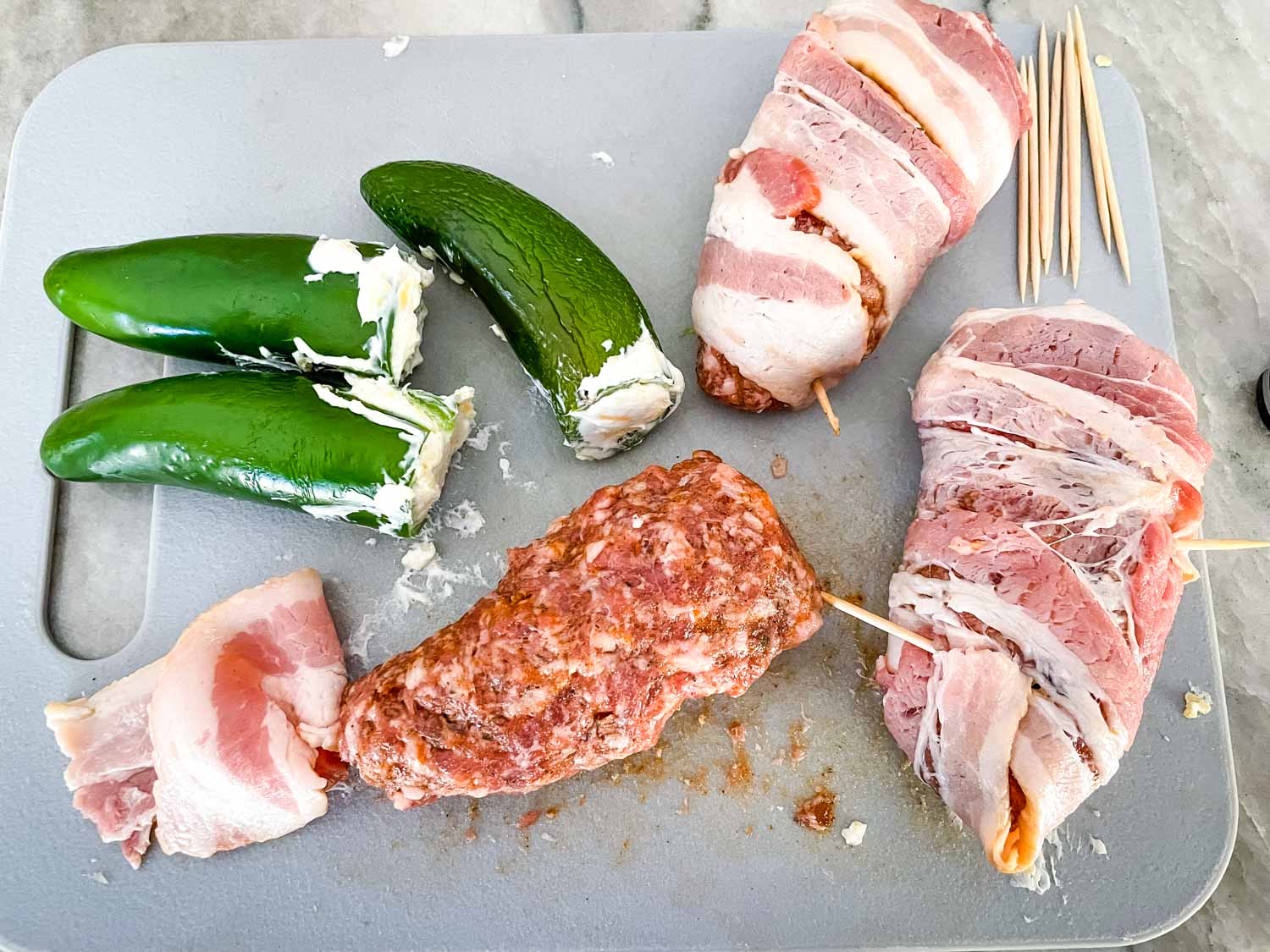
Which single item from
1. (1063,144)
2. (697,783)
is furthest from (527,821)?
(1063,144)

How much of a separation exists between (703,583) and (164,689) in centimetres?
145

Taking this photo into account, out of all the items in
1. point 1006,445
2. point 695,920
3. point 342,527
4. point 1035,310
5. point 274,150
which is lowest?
point 695,920

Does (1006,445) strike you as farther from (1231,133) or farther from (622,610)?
(1231,133)

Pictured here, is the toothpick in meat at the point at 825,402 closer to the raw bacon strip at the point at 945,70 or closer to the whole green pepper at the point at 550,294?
the whole green pepper at the point at 550,294

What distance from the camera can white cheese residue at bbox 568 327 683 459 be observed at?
2.37 metres

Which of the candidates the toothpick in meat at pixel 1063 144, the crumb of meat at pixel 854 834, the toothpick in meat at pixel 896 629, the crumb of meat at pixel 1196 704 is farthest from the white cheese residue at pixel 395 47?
the crumb of meat at pixel 1196 704

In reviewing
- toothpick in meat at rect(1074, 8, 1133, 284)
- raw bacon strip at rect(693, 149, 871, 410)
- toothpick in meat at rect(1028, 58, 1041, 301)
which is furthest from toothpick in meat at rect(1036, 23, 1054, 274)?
raw bacon strip at rect(693, 149, 871, 410)

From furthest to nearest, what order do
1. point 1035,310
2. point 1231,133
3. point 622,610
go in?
point 1231,133
point 1035,310
point 622,610

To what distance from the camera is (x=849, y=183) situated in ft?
7.74

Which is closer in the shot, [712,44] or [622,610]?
[622,610]

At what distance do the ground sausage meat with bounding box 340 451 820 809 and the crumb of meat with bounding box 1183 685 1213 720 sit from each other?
3.99 ft

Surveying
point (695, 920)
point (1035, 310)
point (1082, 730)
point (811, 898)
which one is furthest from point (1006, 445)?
point (695, 920)

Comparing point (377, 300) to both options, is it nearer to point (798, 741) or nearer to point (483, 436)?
point (483, 436)

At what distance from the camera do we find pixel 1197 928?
8.98ft
